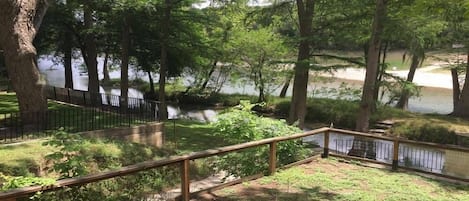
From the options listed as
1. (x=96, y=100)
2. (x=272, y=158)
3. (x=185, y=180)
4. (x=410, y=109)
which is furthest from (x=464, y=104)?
(x=185, y=180)

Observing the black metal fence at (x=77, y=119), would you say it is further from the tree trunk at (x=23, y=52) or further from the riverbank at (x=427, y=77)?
the riverbank at (x=427, y=77)

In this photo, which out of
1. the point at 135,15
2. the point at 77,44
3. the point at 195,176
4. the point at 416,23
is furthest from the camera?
the point at 77,44

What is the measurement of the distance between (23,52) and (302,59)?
1016 centimetres

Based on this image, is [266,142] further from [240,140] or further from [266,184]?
[240,140]

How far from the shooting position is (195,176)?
417 inches

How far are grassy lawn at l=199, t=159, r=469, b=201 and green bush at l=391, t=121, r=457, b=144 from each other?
459 inches

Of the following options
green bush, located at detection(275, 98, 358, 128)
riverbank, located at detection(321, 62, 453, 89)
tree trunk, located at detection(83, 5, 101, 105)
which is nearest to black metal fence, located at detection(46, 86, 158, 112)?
tree trunk, located at detection(83, 5, 101, 105)

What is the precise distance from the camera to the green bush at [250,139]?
26.1ft

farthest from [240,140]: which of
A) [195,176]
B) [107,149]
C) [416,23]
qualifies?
[416,23]

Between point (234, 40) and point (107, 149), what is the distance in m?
17.6

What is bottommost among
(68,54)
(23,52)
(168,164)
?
(168,164)

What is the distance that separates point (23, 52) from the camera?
10742 mm

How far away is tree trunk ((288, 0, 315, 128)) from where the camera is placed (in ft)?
54.2

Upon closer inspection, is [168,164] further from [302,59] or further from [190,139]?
[302,59]
